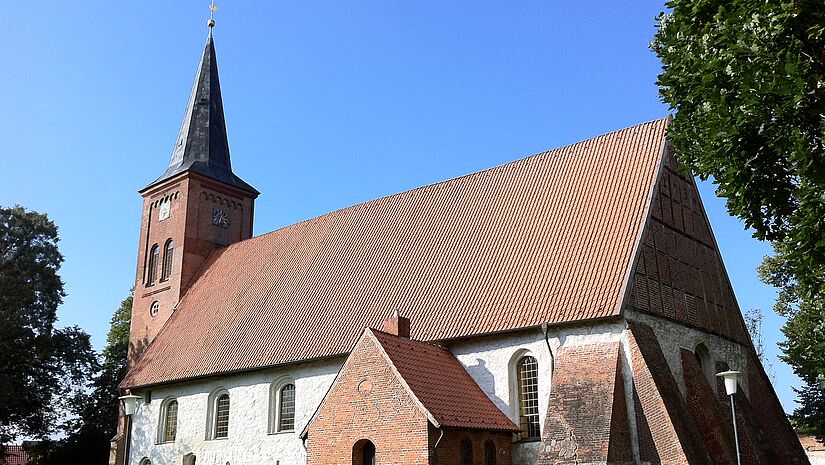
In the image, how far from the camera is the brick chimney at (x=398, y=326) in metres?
19.2

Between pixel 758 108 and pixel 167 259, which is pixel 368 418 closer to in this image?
pixel 758 108

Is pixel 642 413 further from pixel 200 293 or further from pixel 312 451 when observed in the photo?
pixel 200 293

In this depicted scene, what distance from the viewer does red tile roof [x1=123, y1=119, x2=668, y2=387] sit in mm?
19000

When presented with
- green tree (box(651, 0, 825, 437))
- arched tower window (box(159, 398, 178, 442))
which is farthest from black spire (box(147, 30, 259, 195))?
green tree (box(651, 0, 825, 437))

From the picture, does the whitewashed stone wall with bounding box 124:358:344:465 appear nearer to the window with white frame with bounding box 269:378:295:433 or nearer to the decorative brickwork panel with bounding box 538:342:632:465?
the window with white frame with bounding box 269:378:295:433

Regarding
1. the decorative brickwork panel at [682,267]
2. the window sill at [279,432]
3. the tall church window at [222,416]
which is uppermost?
the decorative brickwork panel at [682,267]

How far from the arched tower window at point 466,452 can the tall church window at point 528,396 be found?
176 cm

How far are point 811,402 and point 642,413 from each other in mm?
16438

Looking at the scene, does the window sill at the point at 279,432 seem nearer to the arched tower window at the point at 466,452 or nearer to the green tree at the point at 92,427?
the arched tower window at the point at 466,452

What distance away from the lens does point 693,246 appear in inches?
835

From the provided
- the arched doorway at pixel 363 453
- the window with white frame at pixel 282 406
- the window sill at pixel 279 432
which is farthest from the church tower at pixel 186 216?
the arched doorway at pixel 363 453

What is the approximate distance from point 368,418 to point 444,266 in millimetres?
6338

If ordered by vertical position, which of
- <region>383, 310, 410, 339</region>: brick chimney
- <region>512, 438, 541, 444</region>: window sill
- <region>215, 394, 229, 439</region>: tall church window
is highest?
<region>383, 310, 410, 339</region>: brick chimney

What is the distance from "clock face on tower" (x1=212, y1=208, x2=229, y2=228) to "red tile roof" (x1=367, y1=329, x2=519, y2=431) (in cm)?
1629
